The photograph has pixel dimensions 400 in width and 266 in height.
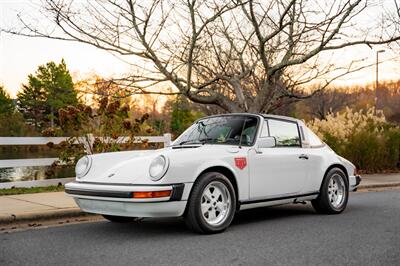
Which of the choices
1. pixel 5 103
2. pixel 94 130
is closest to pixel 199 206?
pixel 94 130

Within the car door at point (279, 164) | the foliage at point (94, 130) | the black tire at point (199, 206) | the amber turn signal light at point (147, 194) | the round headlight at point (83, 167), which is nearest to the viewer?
the amber turn signal light at point (147, 194)

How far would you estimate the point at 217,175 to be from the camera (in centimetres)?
637

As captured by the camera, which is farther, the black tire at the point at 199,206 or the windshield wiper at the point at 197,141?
the windshield wiper at the point at 197,141

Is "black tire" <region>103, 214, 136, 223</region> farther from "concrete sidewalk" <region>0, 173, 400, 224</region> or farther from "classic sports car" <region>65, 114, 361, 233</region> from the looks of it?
"concrete sidewalk" <region>0, 173, 400, 224</region>

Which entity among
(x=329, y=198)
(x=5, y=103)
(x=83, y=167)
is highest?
(x=5, y=103)

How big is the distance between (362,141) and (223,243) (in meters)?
→ 12.2

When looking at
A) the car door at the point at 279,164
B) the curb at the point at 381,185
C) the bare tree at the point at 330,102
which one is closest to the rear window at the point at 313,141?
the car door at the point at 279,164

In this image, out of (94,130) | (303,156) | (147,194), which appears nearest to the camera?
(147,194)

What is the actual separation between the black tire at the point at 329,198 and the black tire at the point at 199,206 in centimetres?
212

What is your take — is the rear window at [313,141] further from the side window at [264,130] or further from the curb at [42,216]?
the curb at [42,216]

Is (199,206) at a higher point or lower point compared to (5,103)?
lower

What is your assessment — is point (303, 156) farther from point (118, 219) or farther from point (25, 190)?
point (25, 190)

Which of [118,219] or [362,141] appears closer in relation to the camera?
[118,219]

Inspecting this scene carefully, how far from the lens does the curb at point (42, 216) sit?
7.07m
